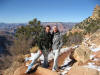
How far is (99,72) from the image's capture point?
4.31m

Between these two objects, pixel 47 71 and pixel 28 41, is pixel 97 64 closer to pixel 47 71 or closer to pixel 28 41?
pixel 47 71

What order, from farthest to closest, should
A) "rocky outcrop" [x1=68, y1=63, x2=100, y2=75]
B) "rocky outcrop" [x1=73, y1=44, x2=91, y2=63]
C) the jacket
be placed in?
"rocky outcrop" [x1=73, y1=44, x2=91, y2=63] → the jacket → "rocky outcrop" [x1=68, y1=63, x2=100, y2=75]

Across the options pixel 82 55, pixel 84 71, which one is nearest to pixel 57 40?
→ pixel 84 71

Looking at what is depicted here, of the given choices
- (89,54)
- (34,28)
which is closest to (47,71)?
(89,54)

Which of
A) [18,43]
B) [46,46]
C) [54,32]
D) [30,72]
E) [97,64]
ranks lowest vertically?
[18,43]

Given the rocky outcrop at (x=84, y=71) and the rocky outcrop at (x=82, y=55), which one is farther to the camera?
the rocky outcrop at (x=82, y=55)

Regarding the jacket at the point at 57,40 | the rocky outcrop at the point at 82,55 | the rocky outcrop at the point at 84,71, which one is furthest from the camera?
the rocky outcrop at the point at 82,55

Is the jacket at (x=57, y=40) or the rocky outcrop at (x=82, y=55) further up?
the jacket at (x=57, y=40)

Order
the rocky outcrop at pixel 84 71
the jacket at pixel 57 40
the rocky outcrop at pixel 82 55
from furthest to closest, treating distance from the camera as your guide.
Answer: the rocky outcrop at pixel 82 55 → the jacket at pixel 57 40 → the rocky outcrop at pixel 84 71

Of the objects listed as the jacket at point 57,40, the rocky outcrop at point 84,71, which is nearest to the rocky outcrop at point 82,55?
the rocky outcrop at point 84,71

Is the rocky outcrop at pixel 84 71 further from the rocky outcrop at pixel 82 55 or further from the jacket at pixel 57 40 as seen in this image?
the rocky outcrop at pixel 82 55

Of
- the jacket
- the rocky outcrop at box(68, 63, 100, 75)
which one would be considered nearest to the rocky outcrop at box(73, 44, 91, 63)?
the rocky outcrop at box(68, 63, 100, 75)

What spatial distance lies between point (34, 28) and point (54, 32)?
17.3 metres

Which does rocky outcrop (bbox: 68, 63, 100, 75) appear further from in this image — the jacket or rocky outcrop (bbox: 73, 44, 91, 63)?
rocky outcrop (bbox: 73, 44, 91, 63)
